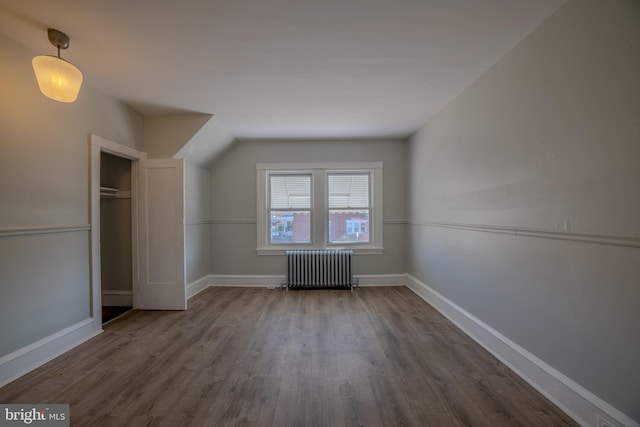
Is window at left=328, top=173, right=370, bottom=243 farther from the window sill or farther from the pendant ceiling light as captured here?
the pendant ceiling light

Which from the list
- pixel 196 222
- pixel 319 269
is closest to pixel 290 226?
pixel 319 269

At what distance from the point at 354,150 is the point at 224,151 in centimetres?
212

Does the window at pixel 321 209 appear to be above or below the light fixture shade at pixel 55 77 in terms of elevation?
below

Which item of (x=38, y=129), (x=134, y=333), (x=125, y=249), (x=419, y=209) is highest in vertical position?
(x=38, y=129)

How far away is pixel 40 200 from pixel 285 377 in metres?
2.37

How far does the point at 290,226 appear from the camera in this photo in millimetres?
4824

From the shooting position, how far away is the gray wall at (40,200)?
2.01 meters

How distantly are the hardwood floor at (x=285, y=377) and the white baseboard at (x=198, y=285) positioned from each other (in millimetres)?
802

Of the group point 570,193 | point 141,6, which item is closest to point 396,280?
point 570,193

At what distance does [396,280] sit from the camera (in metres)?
4.69

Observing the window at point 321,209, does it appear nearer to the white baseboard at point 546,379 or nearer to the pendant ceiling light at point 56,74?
the white baseboard at point 546,379

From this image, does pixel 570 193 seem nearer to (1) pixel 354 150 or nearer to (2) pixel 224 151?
(1) pixel 354 150

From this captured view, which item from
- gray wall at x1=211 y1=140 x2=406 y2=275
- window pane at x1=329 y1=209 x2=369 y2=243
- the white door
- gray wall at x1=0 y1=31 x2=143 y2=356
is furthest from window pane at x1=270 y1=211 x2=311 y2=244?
gray wall at x1=0 y1=31 x2=143 y2=356

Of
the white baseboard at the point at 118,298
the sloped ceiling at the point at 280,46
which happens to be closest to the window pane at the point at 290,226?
the sloped ceiling at the point at 280,46
